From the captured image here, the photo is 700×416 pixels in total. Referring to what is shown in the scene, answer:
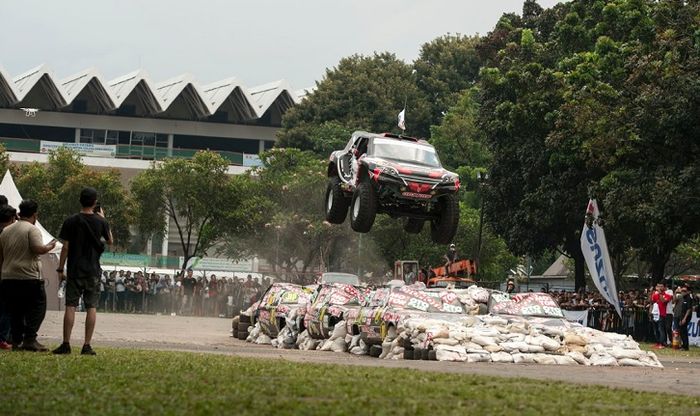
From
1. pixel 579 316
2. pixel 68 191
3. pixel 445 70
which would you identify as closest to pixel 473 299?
pixel 579 316

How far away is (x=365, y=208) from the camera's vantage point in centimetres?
2678

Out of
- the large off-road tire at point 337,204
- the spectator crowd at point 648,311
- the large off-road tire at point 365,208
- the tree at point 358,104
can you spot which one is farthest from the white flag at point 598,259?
the tree at point 358,104

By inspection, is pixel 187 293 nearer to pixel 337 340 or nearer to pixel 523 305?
pixel 337 340

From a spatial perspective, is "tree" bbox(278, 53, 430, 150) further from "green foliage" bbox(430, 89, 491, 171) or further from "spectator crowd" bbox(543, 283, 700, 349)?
"spectator crowd" bbox(543, 283, 700, 349)

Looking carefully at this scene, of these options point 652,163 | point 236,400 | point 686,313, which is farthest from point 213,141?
point 236,400

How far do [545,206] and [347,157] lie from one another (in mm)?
22450

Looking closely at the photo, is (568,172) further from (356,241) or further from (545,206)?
(356,241)

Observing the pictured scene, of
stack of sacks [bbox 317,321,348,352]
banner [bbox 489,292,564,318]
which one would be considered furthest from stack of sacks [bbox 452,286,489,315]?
stack of sacks [bbox 317,321,348,352]

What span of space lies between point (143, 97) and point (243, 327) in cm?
7548

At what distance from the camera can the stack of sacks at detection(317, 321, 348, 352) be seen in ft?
85.3

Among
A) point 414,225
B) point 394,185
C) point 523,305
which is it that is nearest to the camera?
point 523,305

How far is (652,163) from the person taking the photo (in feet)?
135

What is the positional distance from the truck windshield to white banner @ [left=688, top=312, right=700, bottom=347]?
12110 mm

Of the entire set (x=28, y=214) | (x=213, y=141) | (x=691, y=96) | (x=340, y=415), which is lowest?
(x=340, y=415)
